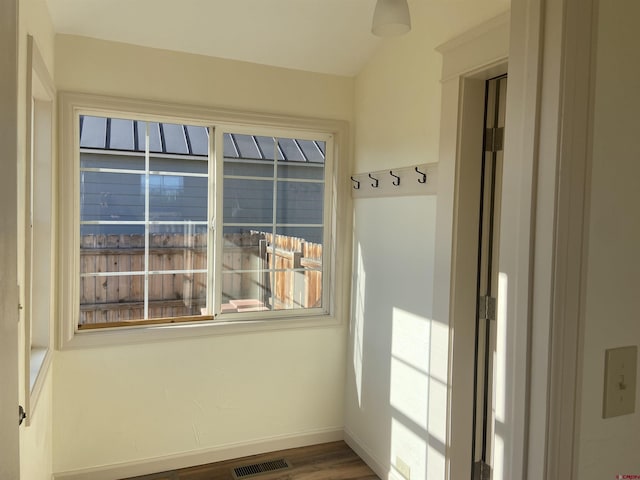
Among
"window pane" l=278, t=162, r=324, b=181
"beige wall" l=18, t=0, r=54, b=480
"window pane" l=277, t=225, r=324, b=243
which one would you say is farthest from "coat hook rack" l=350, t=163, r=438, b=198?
"beige wall" l=18, t=0, r=54, b=480

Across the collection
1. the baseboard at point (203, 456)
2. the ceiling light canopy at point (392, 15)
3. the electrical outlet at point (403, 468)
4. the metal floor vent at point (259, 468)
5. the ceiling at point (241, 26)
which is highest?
the ceiling at point (241, 26)

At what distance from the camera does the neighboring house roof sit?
9.07ft

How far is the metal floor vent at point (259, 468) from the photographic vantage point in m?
2.89

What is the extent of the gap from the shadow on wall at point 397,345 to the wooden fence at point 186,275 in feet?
1.30

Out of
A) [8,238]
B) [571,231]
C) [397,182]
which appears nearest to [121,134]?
[397,182]

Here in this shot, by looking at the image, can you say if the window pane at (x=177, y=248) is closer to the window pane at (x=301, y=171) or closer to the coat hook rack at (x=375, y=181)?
the window pane at (x=301, y=171)

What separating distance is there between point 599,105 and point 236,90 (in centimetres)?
243

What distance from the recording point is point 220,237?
304 centimetres

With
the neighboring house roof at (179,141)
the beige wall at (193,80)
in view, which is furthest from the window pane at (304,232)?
the beige wall at (193,80)

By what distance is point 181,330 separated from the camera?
2.90 metres

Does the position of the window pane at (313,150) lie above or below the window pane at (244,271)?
above

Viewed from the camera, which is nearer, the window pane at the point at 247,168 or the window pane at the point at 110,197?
the window pane at the point at 110,197

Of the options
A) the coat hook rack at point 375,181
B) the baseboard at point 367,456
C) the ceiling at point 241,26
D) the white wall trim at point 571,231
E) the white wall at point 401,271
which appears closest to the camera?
the white wall trim at point 571,231

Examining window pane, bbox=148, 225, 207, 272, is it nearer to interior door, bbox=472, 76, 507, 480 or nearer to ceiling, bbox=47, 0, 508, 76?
ceiling, bbox=47, 0, 508, 76
